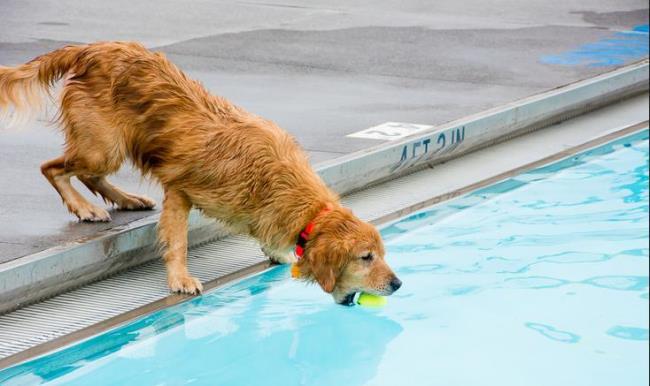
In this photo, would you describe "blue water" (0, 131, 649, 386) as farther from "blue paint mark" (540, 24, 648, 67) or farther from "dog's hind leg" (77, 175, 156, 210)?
"blue paint mark" (540, 24, 648, 67)

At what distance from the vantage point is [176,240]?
657cm

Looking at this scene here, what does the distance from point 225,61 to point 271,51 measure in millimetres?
790

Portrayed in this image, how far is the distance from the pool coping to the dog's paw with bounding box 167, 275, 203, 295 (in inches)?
15.4

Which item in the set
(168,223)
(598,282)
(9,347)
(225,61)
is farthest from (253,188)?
(225,61)

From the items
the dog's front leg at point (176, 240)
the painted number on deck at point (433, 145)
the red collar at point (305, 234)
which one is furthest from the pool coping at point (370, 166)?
the red collar at point (305, 234)

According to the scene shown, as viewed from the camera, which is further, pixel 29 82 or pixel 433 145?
pixel 433 145

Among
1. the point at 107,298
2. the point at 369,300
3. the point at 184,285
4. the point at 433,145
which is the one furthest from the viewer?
the point at 433,145

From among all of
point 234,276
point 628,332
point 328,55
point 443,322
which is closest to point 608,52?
point 328,55

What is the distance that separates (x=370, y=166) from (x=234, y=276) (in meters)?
1.94

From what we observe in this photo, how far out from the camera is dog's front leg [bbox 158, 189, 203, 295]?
21.5 ft

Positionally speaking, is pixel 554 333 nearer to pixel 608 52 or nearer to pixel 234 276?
pixel 234 276

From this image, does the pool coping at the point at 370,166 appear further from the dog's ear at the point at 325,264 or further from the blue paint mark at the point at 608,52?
the dog's ear at the point at 325,264

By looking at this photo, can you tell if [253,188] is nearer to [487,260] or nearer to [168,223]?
[168,223]

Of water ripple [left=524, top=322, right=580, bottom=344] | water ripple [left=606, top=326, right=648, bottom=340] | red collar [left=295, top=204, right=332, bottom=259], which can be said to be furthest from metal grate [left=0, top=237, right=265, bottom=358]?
water ripple [left=606, top=326, right=648, bottom=340]
